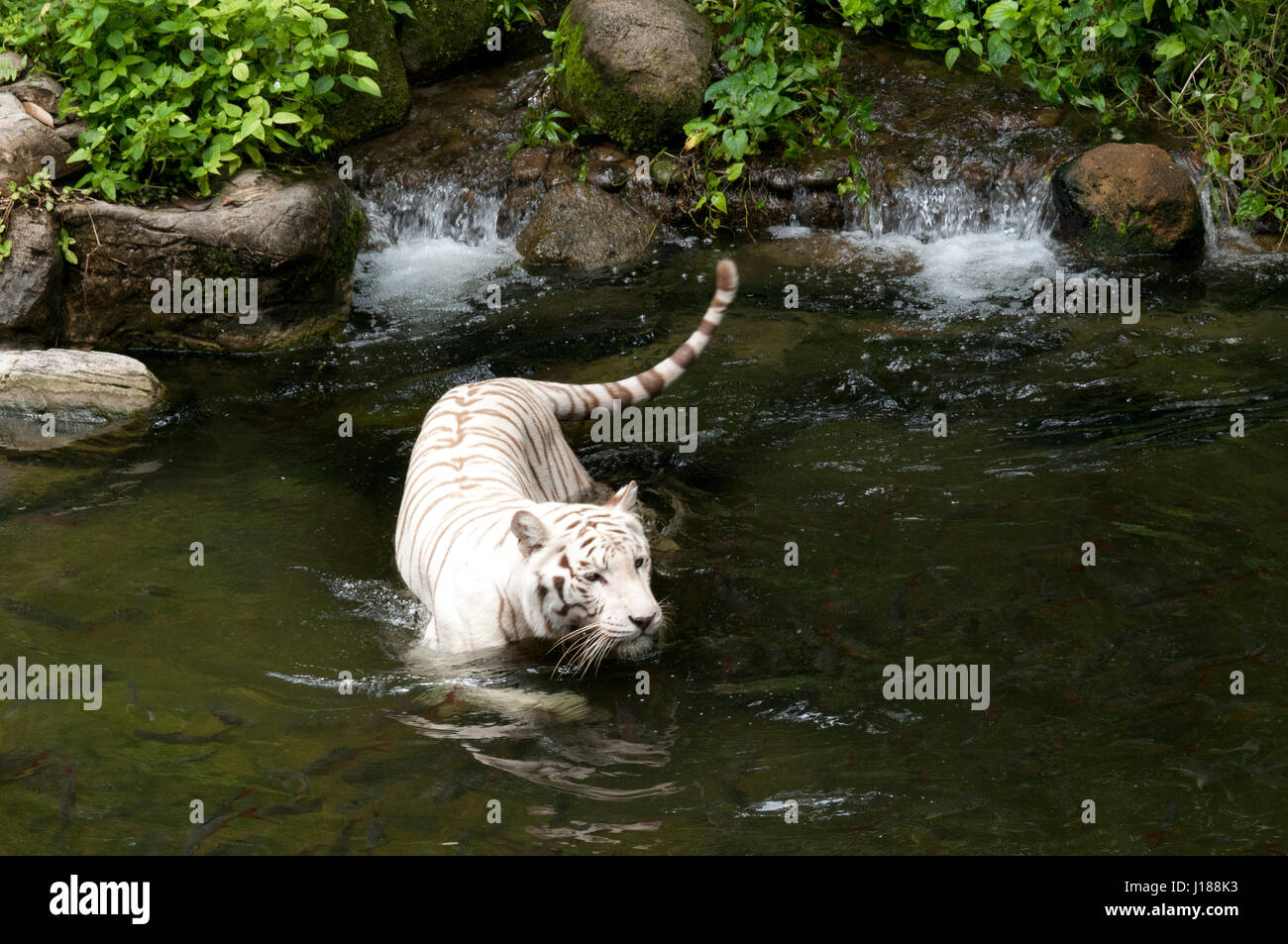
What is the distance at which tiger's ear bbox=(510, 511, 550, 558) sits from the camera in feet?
12.7

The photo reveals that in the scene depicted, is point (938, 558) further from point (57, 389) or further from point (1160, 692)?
point (57, 389)

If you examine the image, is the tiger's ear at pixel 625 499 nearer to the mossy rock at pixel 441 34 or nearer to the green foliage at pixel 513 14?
the mossy rock at pixel 441 34

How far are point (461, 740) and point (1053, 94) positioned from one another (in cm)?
689

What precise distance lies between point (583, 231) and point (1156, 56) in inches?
162

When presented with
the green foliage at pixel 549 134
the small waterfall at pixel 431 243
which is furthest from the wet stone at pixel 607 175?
the small waterfall at pixel 431 243

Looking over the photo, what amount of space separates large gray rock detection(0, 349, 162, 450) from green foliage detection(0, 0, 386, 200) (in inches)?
47.3

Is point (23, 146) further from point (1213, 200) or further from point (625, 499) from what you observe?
point (1213, 200)

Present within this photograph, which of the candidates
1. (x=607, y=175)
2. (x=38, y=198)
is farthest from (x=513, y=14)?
(x=38, y=198)

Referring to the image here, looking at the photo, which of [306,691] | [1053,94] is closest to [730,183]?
[1053,94]

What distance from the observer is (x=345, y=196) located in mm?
7652

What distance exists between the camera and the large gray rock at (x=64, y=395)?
20.3 feet

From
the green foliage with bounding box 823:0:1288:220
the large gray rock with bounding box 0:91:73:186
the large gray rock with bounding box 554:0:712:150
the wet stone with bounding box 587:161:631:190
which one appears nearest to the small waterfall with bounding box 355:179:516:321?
the wet stone with bounding box 587:161:631:190

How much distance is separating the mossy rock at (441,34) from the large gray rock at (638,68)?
1.08 meters
